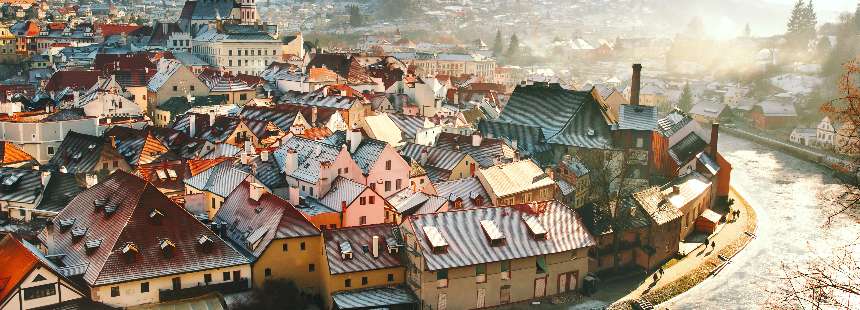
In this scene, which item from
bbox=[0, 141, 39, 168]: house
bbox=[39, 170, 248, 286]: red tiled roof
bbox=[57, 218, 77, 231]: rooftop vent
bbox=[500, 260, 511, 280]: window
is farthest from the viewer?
bbox=[0, 141, 39, 168]: house

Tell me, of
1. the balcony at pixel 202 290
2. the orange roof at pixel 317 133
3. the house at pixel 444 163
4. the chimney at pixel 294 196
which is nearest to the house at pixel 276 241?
the balcony at pixel 202 290

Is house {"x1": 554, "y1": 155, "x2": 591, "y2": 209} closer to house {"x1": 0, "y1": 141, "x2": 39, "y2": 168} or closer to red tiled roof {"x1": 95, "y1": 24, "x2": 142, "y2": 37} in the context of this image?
house {"x1": 0, "y1": 141, "x2": 39, "y2": 168}

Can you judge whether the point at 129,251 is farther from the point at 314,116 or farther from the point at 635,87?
the point at 635,87

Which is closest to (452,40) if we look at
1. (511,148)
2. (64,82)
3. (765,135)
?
(765,135)

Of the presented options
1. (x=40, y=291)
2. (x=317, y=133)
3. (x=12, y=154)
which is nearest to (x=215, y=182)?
(x=40, y=291)

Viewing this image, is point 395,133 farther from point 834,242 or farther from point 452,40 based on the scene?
point 452,40

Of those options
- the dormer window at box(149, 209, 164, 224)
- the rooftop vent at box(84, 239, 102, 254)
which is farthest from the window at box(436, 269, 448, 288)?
the rooftop vent at box(84, 239, 102, 254)

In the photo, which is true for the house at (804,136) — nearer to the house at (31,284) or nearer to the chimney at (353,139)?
the chimney at (353,139)
